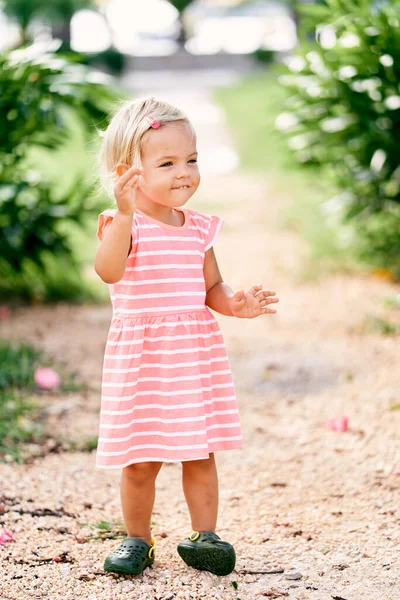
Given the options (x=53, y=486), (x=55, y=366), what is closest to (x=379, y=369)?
(x=55, y=366)

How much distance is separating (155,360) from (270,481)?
107cm

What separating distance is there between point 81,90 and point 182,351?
3.20 metres

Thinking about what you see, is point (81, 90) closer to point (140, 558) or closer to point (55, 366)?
point (55, 366)

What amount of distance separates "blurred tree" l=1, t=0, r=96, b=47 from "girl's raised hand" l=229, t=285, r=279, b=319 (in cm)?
2669

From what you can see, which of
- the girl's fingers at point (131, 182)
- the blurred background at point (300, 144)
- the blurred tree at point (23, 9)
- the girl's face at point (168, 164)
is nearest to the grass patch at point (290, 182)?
the blurred background at point (300, 144)

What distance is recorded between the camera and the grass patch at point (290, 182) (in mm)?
6402

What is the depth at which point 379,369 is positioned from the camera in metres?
4.41

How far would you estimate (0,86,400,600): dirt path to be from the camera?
2.45 m


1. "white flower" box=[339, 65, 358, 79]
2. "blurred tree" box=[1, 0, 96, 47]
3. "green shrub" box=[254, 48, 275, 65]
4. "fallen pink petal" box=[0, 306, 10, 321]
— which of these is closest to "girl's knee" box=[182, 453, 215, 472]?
"fallen pink petal" box=[0, 306, 10, 321]

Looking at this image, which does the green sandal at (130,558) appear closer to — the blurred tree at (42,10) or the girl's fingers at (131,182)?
the girl's fingers at (131,182)

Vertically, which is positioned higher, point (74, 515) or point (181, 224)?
point (181, 224)

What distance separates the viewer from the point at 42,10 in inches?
1112

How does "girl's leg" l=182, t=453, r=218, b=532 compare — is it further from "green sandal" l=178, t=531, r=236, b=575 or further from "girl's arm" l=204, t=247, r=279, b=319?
"girl's arm" l=204, t=247, r=279, b=319

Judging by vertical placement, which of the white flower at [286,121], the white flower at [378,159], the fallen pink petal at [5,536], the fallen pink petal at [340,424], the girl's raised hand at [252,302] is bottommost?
the fallen pink petal at [5,536]
